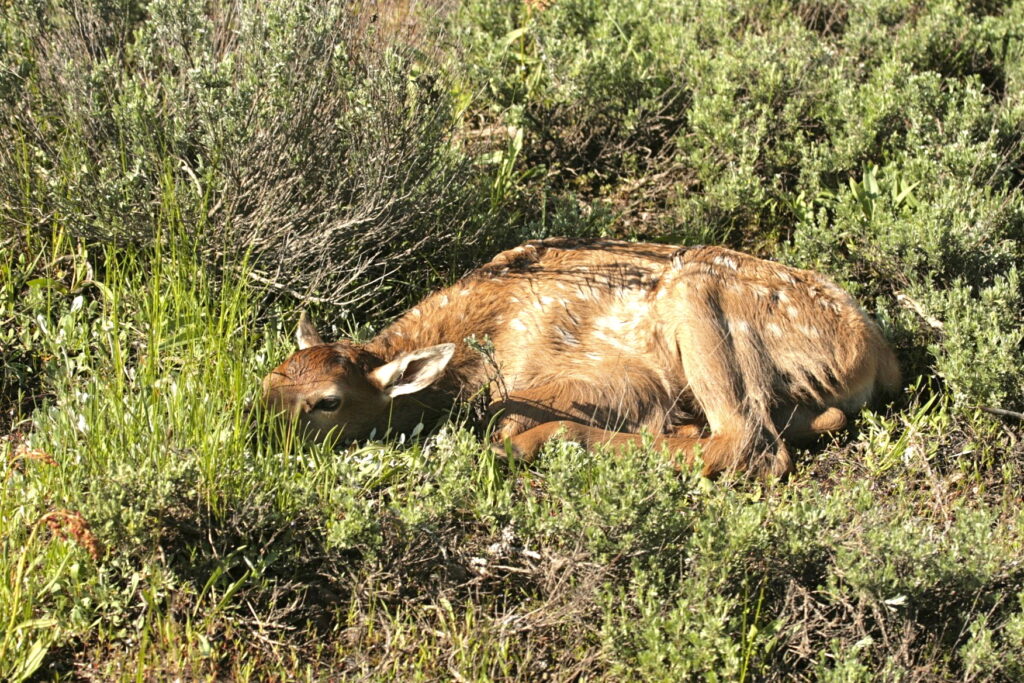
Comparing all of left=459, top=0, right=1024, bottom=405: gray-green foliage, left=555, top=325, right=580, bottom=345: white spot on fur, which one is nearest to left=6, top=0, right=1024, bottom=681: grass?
left=459, top=0, right=1024, bottom=405: gray-green foliage

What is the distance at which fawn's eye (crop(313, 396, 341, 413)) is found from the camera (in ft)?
18.6

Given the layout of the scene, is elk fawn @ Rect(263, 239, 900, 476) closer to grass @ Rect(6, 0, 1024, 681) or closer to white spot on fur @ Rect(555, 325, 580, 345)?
white spot on fur @ Rect(555, 325, 580, 345)

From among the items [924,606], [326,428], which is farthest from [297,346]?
[924,606]

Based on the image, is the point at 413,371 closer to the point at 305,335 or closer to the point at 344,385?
the point at 344,385

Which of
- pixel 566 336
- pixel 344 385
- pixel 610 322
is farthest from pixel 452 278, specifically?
pixel 344 385

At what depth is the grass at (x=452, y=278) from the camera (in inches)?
180

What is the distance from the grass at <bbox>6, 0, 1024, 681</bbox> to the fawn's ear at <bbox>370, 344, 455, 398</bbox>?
13.6 inches

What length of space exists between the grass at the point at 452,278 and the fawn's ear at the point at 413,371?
1.14ft

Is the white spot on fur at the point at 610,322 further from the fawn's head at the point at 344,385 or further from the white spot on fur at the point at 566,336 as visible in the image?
the fawn's head at the point at 344,385

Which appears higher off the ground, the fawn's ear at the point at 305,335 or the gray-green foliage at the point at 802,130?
the gray-green foliage at the point at 802,130

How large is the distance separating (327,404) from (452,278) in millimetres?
1646

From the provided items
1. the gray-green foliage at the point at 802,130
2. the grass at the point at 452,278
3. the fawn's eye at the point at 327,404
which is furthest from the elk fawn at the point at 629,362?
the gray-green foliage at the point at 802,130

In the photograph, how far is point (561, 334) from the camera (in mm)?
6336

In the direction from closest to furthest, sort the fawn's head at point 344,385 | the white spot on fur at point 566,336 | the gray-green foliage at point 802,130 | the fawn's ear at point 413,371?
the fawn's head at point 344,385 < the fawn's ear at point 413,371 < the white spot on fur at point 566,336 < the gray-green foliage at point 802,130
